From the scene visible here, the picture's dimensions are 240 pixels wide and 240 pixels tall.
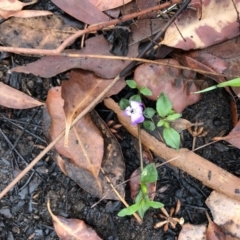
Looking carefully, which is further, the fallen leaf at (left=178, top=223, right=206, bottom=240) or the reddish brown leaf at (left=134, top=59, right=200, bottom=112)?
the fallen leaf at (left=178, top=223, right=206, bottom=240)

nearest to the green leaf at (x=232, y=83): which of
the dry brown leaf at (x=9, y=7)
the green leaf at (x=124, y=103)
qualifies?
the green leaf at (x=124, y=103)

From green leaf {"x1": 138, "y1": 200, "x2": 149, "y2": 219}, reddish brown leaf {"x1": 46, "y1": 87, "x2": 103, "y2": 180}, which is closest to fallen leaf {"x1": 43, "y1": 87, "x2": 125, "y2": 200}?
reddish brown leaf {"x1": 46, "y1": 87, "x2": 103, "y2": 180}

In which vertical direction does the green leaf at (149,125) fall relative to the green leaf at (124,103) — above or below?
below

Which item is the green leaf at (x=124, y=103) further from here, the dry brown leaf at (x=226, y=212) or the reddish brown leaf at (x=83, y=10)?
the dry brown leaf at (x=226, y=212)

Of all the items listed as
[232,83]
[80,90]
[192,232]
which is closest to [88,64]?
[80,90]

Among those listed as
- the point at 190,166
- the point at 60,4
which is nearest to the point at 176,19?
the point at 60,4

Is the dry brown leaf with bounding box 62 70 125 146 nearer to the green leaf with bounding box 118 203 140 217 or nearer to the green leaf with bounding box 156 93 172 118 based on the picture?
the green leaf with bounding box 156 93 172 118
